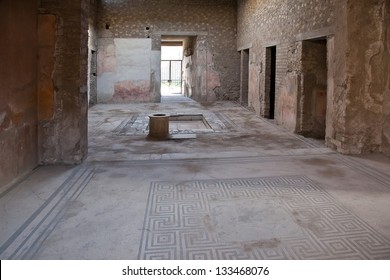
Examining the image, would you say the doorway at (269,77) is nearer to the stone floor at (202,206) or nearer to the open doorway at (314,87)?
the open doorway at (314,87)

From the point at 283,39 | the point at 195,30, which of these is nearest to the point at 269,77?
the point at 283,39

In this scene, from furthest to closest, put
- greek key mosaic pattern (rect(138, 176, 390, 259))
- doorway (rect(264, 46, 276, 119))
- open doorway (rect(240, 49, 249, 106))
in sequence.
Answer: open doorway (rect(240, 49, 249, 106)) < doorway (rect(264, 46, 276, 119)) < greek key mosaic pattern (rect(138, 176, 390, 259))

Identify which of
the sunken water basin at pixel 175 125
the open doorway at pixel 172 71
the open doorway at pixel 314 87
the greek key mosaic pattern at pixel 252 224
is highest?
the open doorway at pixel 172 71

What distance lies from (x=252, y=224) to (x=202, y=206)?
56 centimetres

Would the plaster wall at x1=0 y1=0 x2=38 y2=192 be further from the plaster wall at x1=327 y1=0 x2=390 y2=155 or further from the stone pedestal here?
the plaster wall at x1=327 y1=0 x2=390 y2=155

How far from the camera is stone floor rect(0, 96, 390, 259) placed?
261 cm

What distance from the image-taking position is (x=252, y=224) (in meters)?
3.04

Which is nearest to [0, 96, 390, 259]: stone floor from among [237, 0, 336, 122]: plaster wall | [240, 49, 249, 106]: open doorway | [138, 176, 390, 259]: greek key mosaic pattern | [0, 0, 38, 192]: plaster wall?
[138, 176, 390, 259]: greek key mosaic pattern

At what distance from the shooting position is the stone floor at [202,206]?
8.57ft

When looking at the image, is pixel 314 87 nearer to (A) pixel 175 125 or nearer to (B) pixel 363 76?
(B) pixel 363 76

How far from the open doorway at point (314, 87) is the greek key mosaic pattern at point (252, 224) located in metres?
3.39

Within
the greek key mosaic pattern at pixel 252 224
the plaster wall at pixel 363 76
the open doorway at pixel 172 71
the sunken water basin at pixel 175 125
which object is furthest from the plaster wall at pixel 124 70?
the greek key mosaic pattern at pixel 252 224

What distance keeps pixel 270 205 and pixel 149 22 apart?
11378mm

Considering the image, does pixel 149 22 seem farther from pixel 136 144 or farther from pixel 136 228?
pixel 136 228
